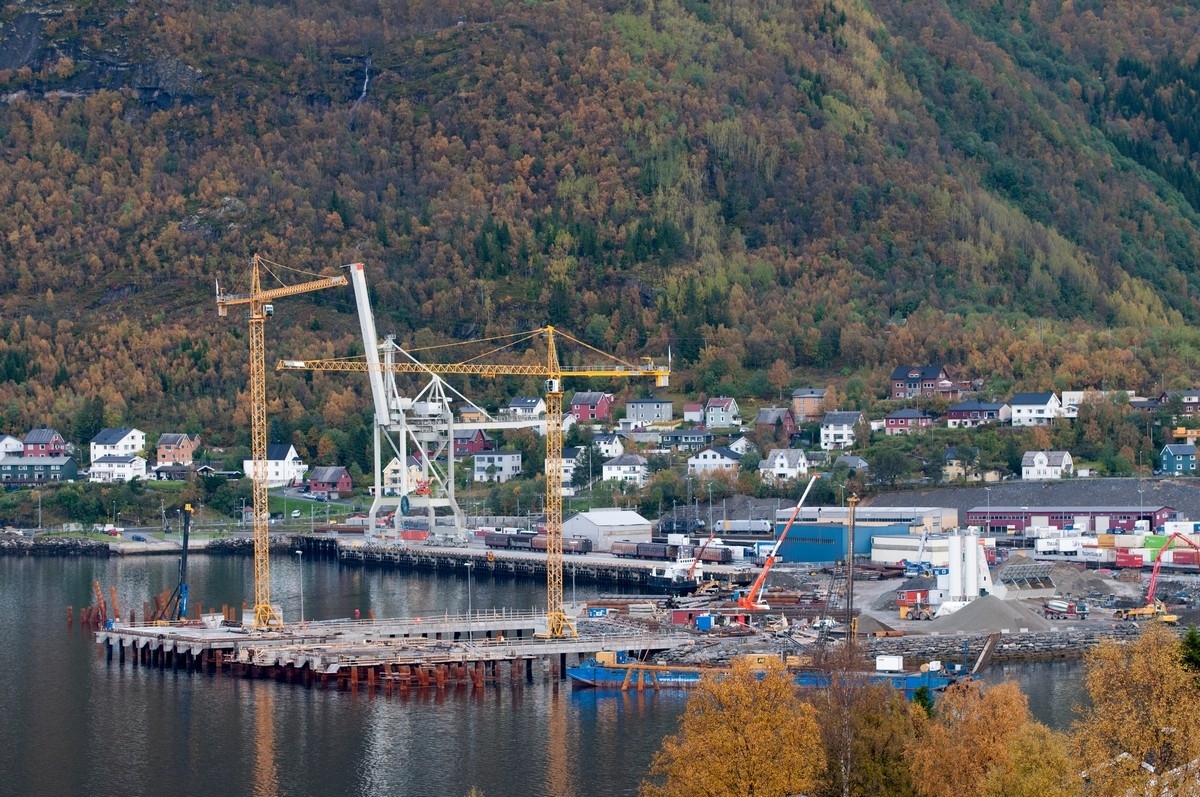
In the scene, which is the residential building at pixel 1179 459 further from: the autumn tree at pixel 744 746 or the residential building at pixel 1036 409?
the autumn tree at pixel 744 746

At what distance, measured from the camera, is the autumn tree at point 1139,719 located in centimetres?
1820

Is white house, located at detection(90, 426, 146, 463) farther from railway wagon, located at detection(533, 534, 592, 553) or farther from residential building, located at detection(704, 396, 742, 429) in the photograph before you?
railway wagon, located at detection(533, 534, 592, 553)

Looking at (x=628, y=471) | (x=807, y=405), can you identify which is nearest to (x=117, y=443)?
(x=628, y=471)

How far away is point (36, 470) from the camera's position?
219 feet

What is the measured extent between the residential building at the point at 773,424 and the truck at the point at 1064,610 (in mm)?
23658

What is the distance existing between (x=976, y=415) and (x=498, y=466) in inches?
599

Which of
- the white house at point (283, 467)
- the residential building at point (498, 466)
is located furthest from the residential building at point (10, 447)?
the residential building at point (498, 466)

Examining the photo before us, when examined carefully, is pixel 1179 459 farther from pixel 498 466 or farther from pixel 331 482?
pixel 331 482

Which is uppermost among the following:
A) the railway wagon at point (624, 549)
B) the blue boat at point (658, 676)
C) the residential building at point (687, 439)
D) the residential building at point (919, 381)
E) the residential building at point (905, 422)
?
the residential building at point (919, 381)

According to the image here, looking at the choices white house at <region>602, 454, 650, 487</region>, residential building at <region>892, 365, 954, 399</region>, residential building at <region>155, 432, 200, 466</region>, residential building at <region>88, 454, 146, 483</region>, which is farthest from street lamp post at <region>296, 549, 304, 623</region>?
residential building at <region>892, 365, 954, 399</region>

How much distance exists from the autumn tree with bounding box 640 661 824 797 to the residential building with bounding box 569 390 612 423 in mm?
48053

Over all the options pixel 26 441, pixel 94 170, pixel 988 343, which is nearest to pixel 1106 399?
pixel 988 343

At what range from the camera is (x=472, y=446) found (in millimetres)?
68062

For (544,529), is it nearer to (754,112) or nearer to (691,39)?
(754,112)
